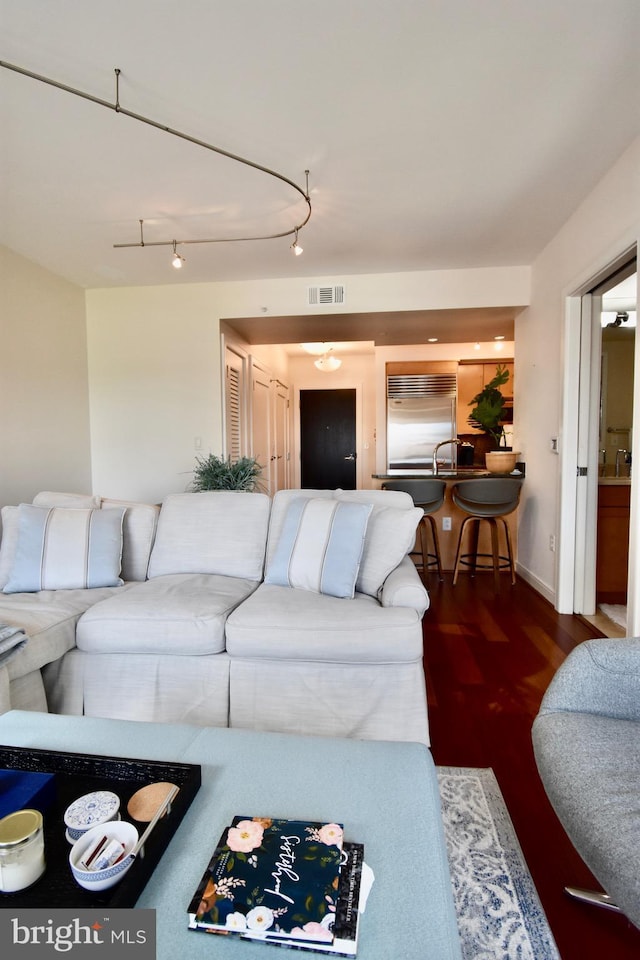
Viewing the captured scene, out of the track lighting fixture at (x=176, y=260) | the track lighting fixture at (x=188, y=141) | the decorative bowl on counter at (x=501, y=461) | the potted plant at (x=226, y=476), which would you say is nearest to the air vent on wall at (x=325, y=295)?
the track lighting fixture at (x=188, y=141)

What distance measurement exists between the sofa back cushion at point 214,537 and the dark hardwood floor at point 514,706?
3.42 feet

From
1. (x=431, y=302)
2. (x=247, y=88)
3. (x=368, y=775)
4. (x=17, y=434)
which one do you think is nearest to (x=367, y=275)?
(x=431, y=302)

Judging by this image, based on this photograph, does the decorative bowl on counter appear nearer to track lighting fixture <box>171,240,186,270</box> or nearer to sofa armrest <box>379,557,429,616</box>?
sofa armrest <box>379,557,429,616</box>

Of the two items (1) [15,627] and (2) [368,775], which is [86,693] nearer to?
(1) [15,627]

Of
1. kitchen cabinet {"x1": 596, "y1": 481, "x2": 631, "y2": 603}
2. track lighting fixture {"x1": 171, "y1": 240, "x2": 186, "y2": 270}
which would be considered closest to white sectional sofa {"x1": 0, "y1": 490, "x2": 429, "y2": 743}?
kitchen cabinet {"x1": 596, "y1": 481, "x2": 631, "y2": 603}

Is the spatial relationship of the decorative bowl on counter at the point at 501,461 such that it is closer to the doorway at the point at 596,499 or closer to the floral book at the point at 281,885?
the doorway at the point at 596,499

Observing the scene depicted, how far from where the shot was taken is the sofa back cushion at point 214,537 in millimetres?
2285

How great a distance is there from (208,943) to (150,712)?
126 centimetres

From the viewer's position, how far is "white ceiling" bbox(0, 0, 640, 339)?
5.21 feet

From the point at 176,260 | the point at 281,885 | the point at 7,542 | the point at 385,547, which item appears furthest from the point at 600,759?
the point at 176,260

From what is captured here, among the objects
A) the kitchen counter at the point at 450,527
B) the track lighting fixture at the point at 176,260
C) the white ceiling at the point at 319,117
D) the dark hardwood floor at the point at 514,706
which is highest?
the white ceiling at the point at 319,117

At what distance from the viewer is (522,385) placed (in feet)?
13.0

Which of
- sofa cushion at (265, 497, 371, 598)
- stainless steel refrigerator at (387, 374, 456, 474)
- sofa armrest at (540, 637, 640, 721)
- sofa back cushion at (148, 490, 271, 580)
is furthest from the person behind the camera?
stainless steel refrigerator at (387, 374, 456, 474)

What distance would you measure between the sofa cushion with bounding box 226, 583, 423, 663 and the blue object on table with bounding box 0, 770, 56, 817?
2.73 feet
